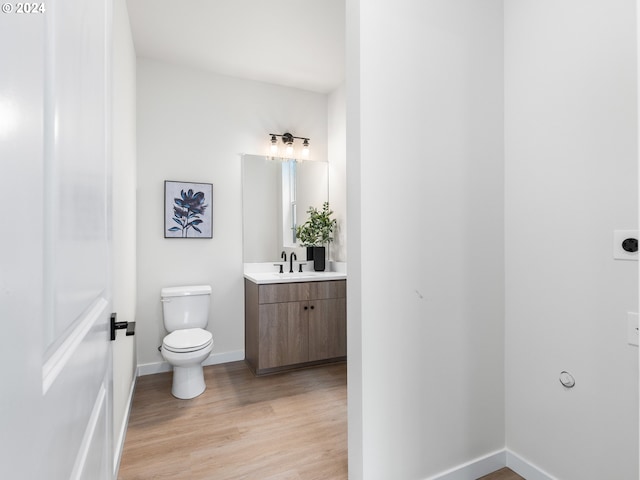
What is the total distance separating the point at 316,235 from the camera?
3643 millimetres

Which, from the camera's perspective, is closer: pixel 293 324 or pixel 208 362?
pixel 293 324

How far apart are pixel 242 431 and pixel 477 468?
1.34 m

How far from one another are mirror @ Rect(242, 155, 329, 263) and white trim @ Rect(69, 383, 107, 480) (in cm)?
268

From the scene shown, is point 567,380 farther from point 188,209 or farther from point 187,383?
point 188,209

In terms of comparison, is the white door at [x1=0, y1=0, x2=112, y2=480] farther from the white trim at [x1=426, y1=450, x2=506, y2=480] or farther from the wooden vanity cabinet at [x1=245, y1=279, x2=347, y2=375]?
the wooden vanity cabinet at [x1=245, y1=279, x2=347, y2=375]

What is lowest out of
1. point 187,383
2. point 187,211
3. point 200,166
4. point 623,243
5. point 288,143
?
point 187,383

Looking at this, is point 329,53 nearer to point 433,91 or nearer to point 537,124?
point 433,91

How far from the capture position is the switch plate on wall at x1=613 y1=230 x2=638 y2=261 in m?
1.32

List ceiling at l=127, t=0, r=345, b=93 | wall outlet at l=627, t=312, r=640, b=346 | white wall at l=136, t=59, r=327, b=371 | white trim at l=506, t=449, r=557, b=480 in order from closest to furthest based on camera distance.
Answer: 1. wall outlet at l=627, t=312, r=640, b=346
2. white trim at l=506, t=449, r=557, b=480
3. ceiling at l=127, t=0, r=345, b=93
4. white wall at l=136, t=59, r=327, b=371

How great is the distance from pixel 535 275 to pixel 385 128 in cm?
102

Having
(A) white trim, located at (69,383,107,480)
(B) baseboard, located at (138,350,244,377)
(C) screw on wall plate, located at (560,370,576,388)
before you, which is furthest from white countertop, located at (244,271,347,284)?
(A) white trim, located at (69,383,107,480)

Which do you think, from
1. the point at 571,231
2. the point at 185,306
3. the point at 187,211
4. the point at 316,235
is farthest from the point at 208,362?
the point at 571,231

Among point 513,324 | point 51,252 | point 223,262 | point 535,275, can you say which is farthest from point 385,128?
point 223,262

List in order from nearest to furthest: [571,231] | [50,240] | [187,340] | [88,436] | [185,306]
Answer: [50,240]
[88,436]
[571,231]
[187,340]
[185,306]
